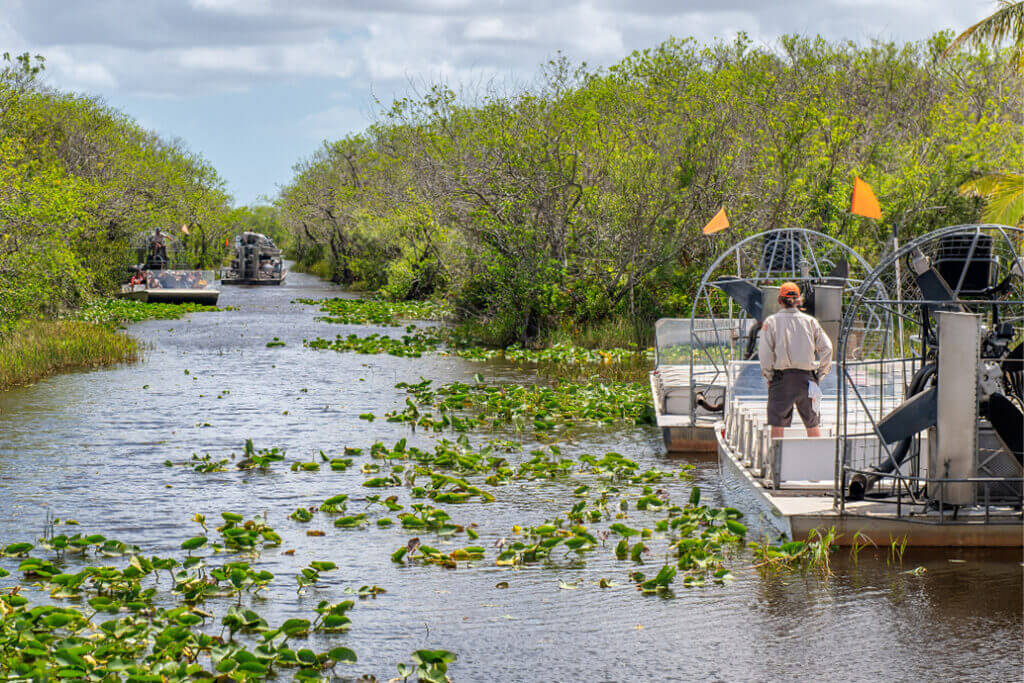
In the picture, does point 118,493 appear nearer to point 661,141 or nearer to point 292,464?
point 292,464

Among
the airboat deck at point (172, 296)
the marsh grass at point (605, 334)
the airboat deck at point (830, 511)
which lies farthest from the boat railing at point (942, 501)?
the airboat deck at point (172, 296)

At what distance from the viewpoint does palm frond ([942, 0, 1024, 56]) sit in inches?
799

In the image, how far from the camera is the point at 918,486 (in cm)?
1052

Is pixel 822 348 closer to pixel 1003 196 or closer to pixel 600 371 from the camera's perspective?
pixel 600 371

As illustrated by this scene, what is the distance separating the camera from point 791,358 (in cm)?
1180

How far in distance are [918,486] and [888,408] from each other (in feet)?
13.7

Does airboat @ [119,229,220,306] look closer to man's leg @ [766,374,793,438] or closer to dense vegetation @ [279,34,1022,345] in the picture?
dense vegetation @ [279,34,1022,345]

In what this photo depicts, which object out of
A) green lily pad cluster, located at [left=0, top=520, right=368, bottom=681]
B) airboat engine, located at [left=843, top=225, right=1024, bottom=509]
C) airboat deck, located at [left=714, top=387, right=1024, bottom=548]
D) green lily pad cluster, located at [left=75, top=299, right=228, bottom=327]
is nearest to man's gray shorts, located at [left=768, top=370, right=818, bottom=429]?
airboat deck, located at [left=714, top=387, right=1024, bottom=548]

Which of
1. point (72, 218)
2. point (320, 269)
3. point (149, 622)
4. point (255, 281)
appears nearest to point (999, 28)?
point (149, 622)

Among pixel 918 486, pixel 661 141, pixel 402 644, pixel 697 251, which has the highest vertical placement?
pixel 661 141

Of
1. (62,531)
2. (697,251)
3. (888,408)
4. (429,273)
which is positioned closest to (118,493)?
(62,531)

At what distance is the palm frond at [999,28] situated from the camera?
20.3m

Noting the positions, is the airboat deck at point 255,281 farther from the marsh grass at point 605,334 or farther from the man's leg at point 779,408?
the man's leg at point 779,408

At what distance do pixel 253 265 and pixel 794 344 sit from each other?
55.5 metres
